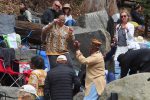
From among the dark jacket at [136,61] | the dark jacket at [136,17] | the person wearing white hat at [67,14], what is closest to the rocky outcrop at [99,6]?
the dark jacket at [136,17]

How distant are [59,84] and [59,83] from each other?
20 millimetres

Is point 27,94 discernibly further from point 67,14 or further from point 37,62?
point 67,14

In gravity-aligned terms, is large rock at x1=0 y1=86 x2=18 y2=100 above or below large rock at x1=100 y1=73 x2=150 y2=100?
below

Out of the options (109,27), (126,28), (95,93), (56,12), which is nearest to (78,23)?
(109,27)

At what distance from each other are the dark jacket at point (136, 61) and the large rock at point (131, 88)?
4.18 ft

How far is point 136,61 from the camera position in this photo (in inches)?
487

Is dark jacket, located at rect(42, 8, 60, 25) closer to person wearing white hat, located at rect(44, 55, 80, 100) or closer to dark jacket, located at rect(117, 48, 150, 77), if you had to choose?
dark jacket, located at rect(117, 48, 150, 77)

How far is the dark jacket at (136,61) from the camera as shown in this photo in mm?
12367

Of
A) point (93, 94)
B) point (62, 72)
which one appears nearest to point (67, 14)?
point (93, 94)

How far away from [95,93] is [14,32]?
20.9 ft

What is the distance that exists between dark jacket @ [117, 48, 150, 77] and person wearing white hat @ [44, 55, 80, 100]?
5.19 feet

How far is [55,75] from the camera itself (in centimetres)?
1115

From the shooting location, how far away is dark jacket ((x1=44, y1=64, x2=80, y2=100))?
1114cm

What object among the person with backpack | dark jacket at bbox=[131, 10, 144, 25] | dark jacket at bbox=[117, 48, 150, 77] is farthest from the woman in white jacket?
dark jacket at bbox=[131, 10, 144, 25]
